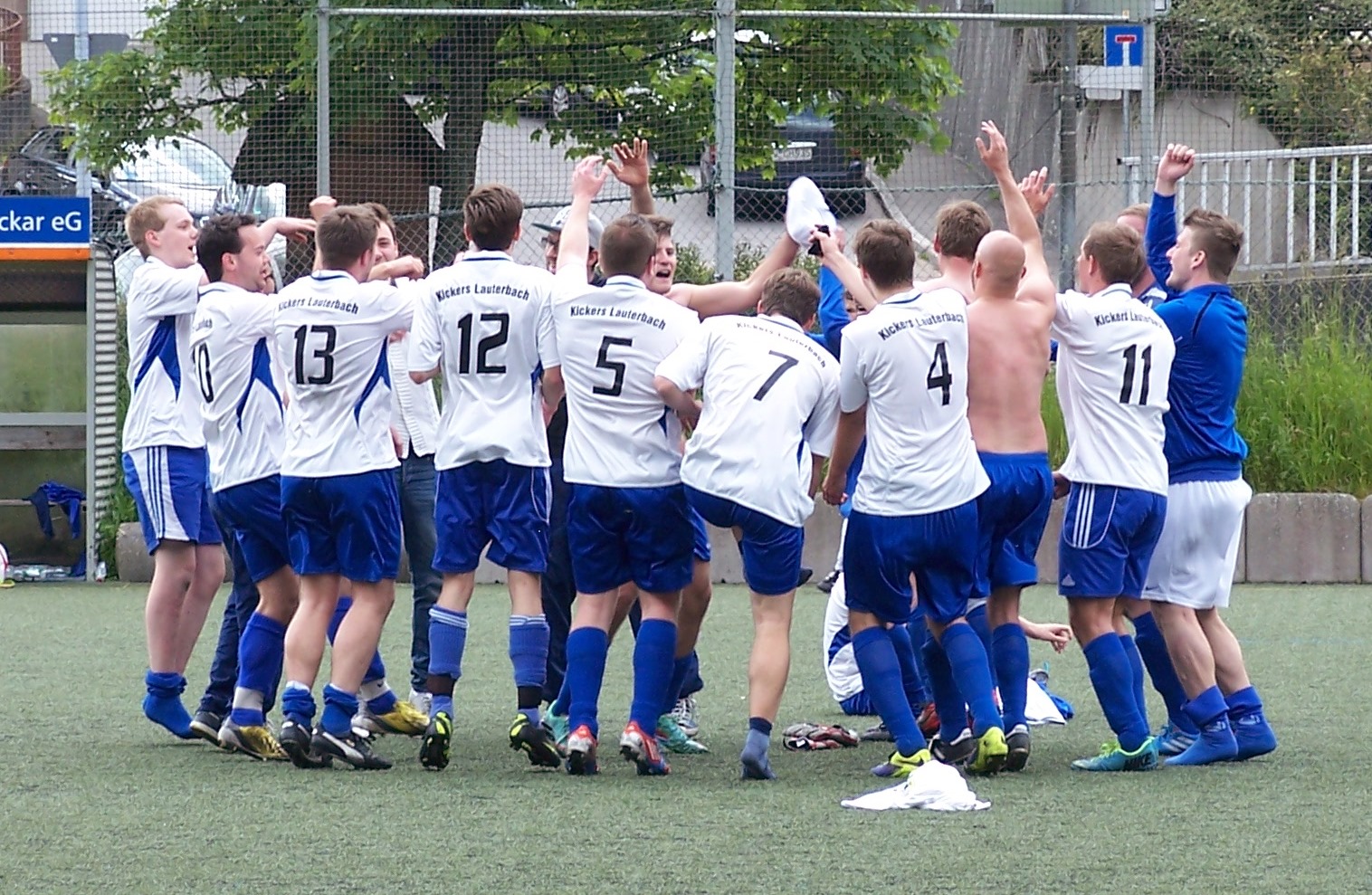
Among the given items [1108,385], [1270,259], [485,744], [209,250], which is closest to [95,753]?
[485,744]

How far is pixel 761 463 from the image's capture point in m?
6.17

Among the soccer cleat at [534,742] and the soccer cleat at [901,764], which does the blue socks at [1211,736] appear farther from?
the soccer cleat at [534,742]

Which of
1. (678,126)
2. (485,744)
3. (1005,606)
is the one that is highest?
(678,126)

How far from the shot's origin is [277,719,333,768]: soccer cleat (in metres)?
6.25

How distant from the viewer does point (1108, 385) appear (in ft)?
21.0

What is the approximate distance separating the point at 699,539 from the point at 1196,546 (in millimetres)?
1618

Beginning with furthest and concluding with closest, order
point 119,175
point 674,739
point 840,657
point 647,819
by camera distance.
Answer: point 119,175
point 840,657
point 674,739
point 647,819

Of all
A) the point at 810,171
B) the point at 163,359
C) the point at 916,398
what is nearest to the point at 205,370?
the point at 163,359

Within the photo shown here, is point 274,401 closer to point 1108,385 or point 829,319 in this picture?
point 829,319

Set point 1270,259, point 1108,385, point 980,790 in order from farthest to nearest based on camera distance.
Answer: point 1270,259
point 1108,385
point 980,790

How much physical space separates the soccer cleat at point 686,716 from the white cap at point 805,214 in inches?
64.4

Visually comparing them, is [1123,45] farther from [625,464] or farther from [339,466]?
[339,466]

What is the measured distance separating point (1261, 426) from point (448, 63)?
5.44 metres

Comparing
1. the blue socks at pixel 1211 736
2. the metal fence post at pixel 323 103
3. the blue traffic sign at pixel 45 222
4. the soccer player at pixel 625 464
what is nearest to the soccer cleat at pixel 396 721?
the soccer player at pixel 625 464
